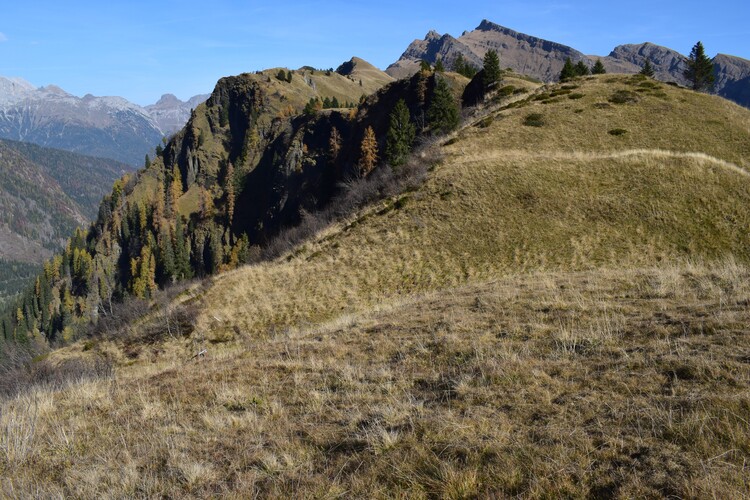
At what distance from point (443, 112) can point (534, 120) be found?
2620cm

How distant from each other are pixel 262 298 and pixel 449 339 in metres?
19.6

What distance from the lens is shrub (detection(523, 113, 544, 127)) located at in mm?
42781

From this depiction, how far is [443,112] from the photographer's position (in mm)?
67625

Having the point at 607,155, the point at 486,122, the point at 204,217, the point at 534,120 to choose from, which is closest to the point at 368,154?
the point at 486,122

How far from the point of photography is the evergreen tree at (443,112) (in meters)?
65.5

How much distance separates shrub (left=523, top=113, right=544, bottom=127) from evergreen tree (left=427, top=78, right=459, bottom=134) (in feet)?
67.5

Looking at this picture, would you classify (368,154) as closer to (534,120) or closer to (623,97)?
(534,120)

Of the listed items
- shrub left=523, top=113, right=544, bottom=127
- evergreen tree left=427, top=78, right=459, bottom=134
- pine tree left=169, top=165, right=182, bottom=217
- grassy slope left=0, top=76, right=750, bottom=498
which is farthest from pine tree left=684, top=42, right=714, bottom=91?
pine tree left=169, top=165, right=182, bottom=217

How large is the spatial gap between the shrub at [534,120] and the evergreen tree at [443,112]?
67.5 feet

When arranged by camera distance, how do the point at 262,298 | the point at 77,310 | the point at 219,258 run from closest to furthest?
the point at 262,298
the point at 219,258
the point at 77,310

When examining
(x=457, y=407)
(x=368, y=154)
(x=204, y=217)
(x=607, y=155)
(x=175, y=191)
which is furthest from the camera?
(x=175, y=191)

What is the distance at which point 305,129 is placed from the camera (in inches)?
6053

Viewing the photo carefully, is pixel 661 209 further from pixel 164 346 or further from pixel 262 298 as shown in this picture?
pixel 164 346

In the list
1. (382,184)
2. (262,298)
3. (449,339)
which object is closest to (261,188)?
(382,184)
